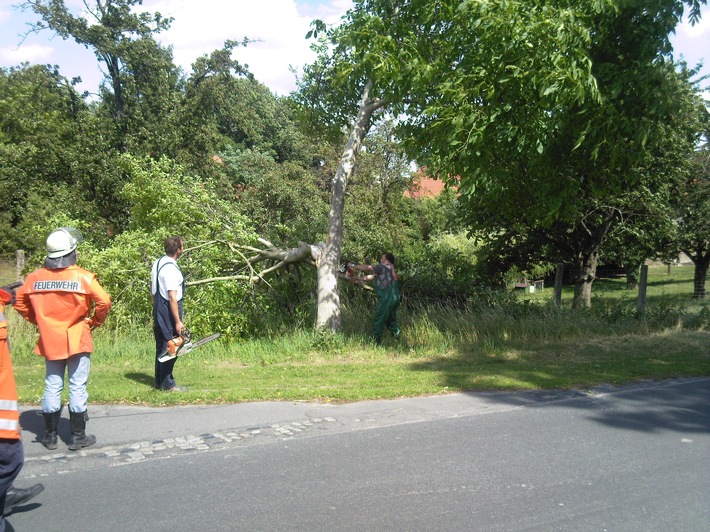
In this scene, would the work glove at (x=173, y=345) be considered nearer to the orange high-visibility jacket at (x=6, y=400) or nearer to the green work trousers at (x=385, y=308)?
the orange high-visibility jacket at (x=6, y=400)

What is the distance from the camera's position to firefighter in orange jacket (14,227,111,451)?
5.36 metres

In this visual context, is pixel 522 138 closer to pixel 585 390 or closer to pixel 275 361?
pixel 585 390

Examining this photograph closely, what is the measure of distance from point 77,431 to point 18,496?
1.37 metres

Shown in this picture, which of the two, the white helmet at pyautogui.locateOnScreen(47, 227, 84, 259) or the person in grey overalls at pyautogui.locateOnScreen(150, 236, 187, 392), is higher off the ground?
the white helmet at pyautogui.locateOnScreen(47, 227, 84, 259)

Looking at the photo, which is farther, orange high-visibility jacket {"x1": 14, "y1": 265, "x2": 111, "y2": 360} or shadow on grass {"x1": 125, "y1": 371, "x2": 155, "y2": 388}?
shadow on grass {"x1": 125, "y1": 371, "x2": 155, "y2": 388}

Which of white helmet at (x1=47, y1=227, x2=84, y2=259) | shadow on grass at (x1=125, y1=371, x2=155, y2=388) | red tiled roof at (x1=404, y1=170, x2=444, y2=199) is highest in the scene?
red tiled roof at (x1=404, y1=170, x2=444, y2=199)

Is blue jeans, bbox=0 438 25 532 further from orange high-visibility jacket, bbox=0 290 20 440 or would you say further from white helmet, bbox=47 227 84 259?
white helmet, bbox=47 227 84 259

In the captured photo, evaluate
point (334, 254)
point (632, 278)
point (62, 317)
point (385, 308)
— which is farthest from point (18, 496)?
point (632, 278)

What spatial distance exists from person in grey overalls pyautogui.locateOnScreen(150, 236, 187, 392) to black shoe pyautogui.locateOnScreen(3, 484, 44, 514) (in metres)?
2.96

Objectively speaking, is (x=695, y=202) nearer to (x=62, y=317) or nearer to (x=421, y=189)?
(x=421, y=189)

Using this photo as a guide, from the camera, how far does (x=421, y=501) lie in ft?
15.0

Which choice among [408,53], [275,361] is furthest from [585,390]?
[408,53]

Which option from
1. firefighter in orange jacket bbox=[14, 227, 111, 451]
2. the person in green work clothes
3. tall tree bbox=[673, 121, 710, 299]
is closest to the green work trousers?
Result: the person in green work clothes

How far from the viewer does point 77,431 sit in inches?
219
